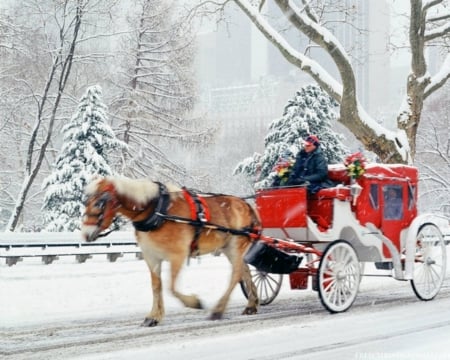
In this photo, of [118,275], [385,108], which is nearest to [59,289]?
[118,275]

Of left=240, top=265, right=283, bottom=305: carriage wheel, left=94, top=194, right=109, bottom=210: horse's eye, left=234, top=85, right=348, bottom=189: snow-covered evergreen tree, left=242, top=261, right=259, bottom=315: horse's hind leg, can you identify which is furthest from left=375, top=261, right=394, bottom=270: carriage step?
left=234, top=85, right=348, bottom=189: snow-covered evergreen tree

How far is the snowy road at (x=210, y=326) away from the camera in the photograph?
687 cm

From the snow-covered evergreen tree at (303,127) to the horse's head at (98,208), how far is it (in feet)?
69.6

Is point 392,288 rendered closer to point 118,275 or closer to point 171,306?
point 171,306

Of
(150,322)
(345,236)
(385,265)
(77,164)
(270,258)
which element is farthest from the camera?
(77,164)

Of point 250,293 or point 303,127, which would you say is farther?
point 303,127

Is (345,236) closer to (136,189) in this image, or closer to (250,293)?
(250,293)

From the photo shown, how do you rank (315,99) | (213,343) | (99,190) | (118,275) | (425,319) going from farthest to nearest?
(315,99) → (118,275) → (425,319) → (99,190) → (213,343)

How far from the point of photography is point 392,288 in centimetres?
1284

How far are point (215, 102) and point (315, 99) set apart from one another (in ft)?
172

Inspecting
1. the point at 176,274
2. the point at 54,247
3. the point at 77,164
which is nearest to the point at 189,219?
the point at 176,274

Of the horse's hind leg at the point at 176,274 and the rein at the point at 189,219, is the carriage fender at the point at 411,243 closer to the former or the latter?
the rein at the point at 189,219

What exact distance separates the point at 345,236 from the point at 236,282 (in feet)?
7.19

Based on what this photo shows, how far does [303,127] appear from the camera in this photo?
29.2 m
